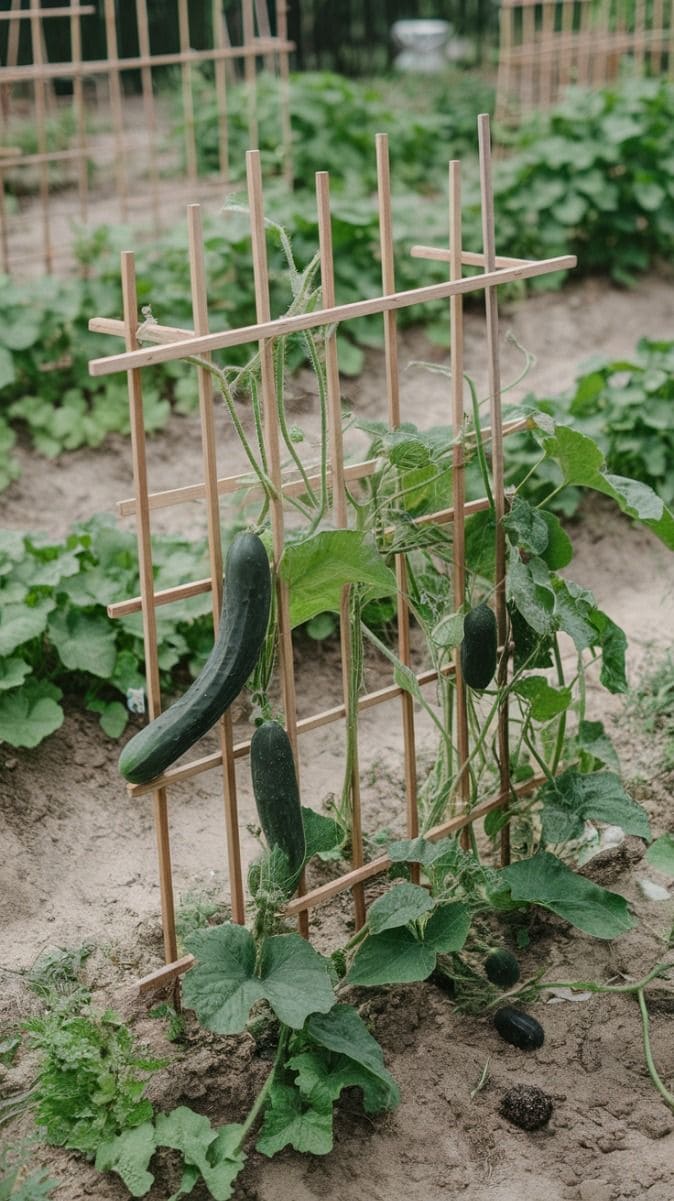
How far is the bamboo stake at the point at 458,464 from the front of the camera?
Answer: 334 cm

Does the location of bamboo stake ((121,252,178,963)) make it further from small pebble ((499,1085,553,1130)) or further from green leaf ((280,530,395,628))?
small pebble ((499,1085,553,1130))

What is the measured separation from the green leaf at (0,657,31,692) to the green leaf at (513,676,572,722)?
151cm

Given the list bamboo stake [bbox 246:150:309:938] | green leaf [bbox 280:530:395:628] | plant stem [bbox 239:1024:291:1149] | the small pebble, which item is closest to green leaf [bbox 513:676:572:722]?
green leaf [bbox 280:530:395:628]

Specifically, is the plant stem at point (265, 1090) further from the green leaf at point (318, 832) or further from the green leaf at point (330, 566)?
the green leaf at point (330, 566)

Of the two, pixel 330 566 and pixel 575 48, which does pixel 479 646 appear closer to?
pixel 330 566

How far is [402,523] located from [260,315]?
67cm

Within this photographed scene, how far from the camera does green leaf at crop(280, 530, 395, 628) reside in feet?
10.1

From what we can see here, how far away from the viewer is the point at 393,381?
3.33 meters

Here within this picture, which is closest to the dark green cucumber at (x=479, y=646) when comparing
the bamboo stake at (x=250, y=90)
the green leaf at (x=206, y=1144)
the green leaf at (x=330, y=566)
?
the green leaf at (x=330, y=566)

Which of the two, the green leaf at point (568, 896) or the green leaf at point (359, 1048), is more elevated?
the green leaf at point (568, 896)

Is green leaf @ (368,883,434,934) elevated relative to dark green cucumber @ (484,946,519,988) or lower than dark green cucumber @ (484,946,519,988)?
elevated

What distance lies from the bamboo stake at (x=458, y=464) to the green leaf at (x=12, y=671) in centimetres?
134

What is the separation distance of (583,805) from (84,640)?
173cm

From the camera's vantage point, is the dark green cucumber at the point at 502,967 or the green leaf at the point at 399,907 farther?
the dark green cucumber at the point at 502,967
